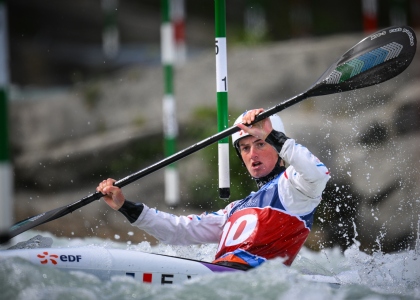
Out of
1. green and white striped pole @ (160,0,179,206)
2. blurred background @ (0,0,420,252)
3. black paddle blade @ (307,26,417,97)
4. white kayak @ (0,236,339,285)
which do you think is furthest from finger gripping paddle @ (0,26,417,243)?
green and white striped pole @ (160,0,179,206)

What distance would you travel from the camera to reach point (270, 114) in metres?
4.66

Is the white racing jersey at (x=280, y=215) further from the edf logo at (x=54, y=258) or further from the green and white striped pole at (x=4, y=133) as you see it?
the green and white striped pole at (x=4, y=133)

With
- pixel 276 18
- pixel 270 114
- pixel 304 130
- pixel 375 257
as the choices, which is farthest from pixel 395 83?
pixel 276 18

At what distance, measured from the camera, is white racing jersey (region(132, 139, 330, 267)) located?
14.6 feet

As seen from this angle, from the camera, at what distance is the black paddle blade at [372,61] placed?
16.4ft

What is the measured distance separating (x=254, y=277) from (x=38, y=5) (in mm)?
12615

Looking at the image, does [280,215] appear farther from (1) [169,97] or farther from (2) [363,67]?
(1) [169,97]

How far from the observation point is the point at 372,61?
503 cm

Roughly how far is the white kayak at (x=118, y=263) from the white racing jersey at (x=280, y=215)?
363mm

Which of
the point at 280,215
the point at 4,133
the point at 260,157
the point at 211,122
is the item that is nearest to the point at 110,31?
the point at 211,122

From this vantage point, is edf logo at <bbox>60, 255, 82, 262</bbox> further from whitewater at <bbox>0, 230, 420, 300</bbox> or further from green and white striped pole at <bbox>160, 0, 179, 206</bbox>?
green and white striped pole at <bbox>160, 0, 179, 206</bbox>

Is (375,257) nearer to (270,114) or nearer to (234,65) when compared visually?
(270,114)

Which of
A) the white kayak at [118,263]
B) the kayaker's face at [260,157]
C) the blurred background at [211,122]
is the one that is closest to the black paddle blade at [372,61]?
the kayaker's face at [260,157]

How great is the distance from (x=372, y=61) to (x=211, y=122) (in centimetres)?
416
